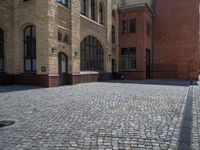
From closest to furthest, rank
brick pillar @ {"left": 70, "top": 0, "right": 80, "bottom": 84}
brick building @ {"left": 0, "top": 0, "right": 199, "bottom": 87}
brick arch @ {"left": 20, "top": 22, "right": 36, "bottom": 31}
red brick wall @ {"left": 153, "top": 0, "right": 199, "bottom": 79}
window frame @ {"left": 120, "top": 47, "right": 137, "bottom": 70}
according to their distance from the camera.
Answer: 1. brick building @ {"left": 0, "top": 0, "right": 199, "bottom": 87}
2. brick arch @ {"left": 20, "top": 22, "right": 36, "bottom": 31}
3. brick pillar @ {"left": 70, "top": 0, "right": 80, "bottom": 84}
4. window frame @ {"left": 120, "top": 47, "right": 137, "bottom": 70}
5. red brick wall @ {"left": 153, "top": 0, "right": 199, "bottom": 79}

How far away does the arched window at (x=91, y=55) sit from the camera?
2092 cm

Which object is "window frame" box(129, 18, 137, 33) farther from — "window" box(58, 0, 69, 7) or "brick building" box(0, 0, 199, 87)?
"window" box(58, 0, 69, 7)

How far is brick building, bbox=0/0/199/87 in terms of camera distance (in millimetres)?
16375

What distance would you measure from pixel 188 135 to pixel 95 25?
1880cm

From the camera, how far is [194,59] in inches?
1086

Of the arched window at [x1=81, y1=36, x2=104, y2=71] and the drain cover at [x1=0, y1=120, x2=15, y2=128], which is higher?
the arched window at [x1=81, y1=36, x2=104, y2=71]

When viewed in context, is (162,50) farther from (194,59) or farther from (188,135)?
(188,135)

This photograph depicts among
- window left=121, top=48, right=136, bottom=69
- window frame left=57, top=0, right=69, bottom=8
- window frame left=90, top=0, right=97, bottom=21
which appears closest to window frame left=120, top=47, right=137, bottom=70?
window left=121, top=48, right=136, bottom=69

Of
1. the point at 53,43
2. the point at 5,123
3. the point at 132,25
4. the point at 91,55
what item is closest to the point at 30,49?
the point at 53,43

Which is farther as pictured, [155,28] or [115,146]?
[155,28]

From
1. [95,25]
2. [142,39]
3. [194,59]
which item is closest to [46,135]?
[95,25]

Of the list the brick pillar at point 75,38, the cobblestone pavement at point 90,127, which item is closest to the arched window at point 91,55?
the brick pillar at point 75,38

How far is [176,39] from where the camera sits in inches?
1123

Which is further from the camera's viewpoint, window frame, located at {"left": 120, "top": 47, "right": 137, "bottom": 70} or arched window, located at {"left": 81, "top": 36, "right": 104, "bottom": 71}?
window frame, located at {"left": 120, "top": 47, "right": 137, "bottom": 70}
